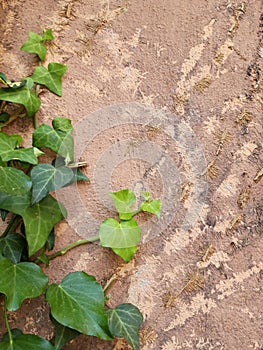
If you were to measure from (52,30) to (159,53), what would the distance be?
24 centimetres

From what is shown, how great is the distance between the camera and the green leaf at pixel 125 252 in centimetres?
101

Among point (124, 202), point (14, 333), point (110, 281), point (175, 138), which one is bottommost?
point (14, 333)

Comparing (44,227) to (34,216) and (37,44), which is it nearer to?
(34,216)

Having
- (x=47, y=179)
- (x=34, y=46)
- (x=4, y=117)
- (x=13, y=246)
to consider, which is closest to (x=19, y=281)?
(x=13, y=246)

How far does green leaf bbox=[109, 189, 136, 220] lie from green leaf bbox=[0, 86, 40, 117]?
0.81ft

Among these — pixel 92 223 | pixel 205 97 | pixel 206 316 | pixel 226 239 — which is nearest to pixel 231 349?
pixel 206 316

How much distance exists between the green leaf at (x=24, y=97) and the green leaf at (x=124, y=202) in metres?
0.25

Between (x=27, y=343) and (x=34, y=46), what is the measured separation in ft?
1.98

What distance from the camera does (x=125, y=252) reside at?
3.33 feet

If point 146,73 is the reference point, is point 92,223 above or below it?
below

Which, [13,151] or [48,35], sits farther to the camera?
[48,35]

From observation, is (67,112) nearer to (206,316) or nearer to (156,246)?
(156,246)

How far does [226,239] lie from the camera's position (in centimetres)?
103

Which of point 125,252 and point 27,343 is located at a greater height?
point 125,252
